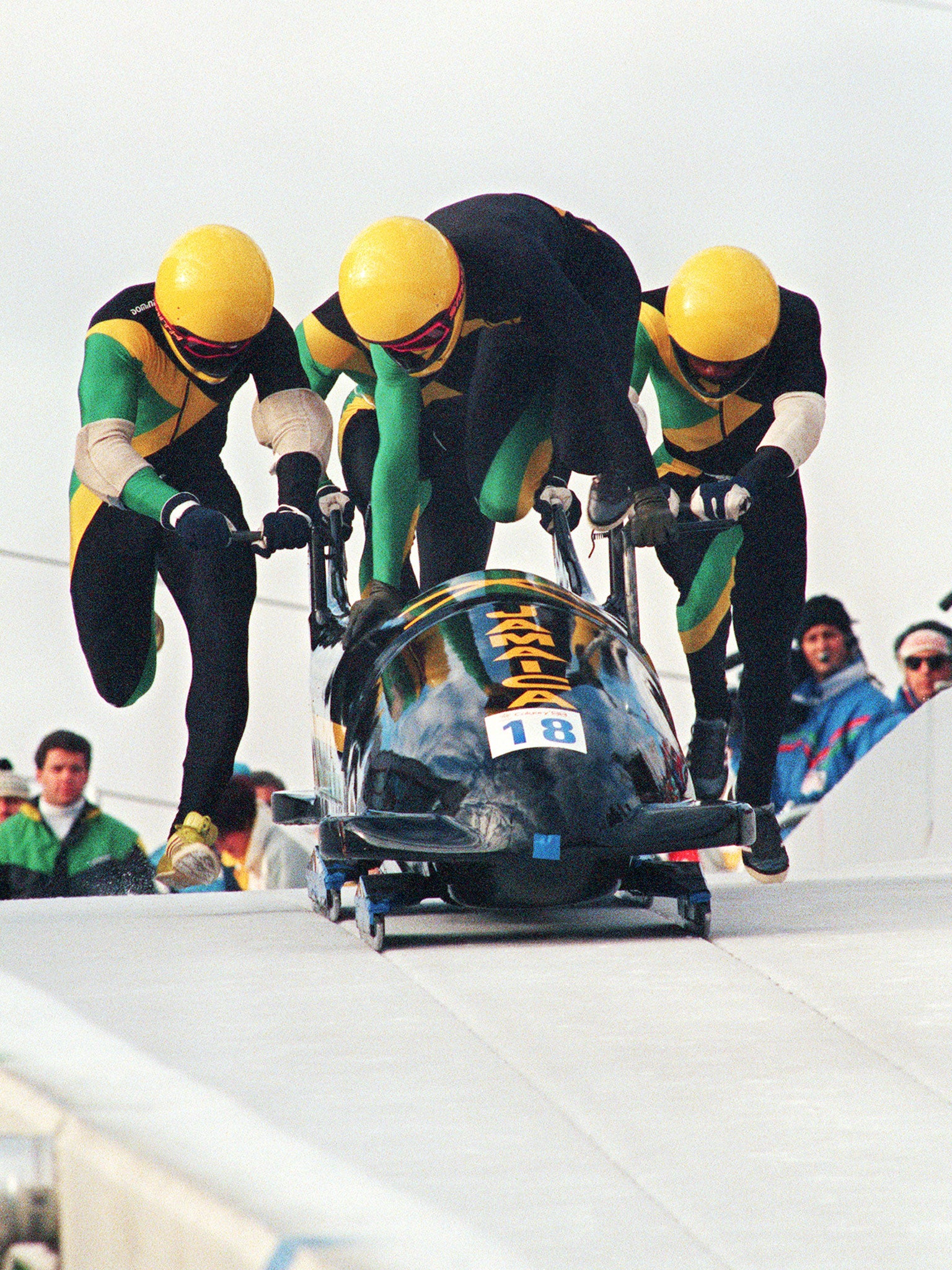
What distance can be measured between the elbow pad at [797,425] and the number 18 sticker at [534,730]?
145 centimetres

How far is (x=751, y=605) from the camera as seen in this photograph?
4.41 metres

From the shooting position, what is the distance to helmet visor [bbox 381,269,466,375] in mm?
3615

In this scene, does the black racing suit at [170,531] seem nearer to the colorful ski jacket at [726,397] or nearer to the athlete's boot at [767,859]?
the colorful ski jacket at [726,397]

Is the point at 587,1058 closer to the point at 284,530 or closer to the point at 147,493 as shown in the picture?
the point at 284,530

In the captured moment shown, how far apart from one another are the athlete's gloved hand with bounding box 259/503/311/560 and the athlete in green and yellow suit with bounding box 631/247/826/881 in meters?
0.96

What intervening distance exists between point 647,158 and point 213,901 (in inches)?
183

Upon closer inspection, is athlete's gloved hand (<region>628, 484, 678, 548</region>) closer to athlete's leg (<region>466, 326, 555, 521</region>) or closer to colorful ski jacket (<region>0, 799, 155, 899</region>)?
athlete's leg (<region>466, 326, 555, 521</region>)

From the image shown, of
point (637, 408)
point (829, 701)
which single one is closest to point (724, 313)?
point (637, 408)

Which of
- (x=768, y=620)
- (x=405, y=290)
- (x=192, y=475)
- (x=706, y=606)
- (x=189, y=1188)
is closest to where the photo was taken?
(x=189, y=1188)

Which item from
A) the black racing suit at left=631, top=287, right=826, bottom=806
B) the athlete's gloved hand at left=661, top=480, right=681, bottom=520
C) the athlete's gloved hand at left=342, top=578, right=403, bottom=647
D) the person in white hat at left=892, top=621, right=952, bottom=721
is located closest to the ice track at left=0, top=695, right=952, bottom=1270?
the athlete's gloved hand at left=342, top=578, right=403, bottom=647

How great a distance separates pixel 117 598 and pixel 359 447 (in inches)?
30.5

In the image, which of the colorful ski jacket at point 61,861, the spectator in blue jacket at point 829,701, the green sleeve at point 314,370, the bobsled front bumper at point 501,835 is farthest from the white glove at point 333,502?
the spectator in blue jacket at point 829,701

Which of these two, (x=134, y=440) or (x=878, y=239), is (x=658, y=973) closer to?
(x=134, y=440)

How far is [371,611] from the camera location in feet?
11.4
